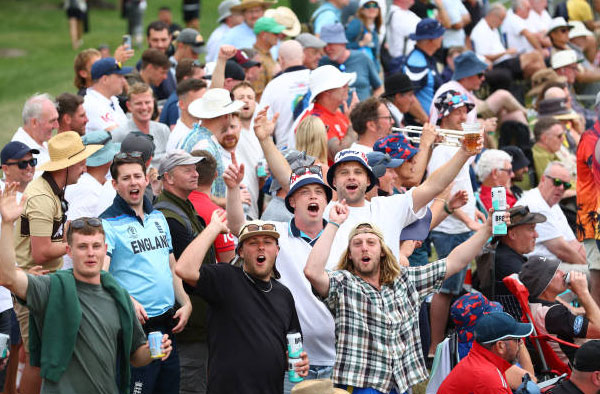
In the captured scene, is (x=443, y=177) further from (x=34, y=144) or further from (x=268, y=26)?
(x=268, y=26)

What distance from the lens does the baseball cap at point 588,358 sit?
6215 mm

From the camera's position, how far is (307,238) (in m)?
6.33

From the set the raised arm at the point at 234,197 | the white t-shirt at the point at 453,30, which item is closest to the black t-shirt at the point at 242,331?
the raised arm at the point at 234,197

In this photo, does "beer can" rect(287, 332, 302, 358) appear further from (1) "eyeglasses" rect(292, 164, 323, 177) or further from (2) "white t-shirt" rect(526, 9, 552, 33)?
(2) "white t-shirt" rect(526, 9, 552, 33)

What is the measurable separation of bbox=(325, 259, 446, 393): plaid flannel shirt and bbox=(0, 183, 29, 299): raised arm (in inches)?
71.9

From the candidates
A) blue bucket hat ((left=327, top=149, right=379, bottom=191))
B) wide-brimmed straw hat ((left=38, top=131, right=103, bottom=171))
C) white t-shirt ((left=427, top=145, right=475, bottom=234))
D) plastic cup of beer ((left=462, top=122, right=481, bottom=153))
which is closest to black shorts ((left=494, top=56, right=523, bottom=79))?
white t-shirt ((left=427, top=145, right=475, bottom=234))

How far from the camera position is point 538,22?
16172mm

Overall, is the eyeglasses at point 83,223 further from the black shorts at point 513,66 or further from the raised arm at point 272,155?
the black shorts at point 513,66

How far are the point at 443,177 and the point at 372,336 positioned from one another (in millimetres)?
1440

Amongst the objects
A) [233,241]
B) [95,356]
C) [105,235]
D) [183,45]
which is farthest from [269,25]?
[95,356]

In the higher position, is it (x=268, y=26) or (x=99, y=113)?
(x=268, y=26)

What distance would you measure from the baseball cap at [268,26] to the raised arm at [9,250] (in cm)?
703

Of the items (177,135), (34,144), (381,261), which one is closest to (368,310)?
(381,261)

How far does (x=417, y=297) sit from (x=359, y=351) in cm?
58
